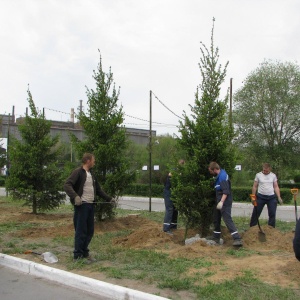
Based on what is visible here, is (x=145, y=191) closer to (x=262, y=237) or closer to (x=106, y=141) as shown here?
(x=106, y=141)

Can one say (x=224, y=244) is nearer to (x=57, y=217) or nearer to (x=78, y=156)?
(x=78, y=156)

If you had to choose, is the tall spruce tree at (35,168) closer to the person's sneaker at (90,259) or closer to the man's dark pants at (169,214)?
the man's dark pants at (169,214)

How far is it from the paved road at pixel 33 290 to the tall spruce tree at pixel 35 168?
6.47 metres


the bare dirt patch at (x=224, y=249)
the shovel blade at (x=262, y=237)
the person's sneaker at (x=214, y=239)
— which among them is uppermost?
the shovel blade at (x=262, y=237)

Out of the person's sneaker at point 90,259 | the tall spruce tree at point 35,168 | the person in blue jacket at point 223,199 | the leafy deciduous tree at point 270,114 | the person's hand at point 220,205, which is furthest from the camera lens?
the leafy deciduous tree at point 270,114

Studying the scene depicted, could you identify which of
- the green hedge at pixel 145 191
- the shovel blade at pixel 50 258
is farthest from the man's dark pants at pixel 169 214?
the green hedge at pixel 145 191

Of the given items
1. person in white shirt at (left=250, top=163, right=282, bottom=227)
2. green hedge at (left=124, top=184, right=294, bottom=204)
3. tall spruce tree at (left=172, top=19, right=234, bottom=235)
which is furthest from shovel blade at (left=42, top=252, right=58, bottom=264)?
green hedge at (left=124, top=184, right=294, bottom=204)

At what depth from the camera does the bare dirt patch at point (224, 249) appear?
18.8 feet

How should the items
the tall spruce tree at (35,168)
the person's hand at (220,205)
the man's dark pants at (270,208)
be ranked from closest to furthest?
the person's hand at (220,205)
the man's dark pants at (270,208)
the tall spruce tree at (35,168)

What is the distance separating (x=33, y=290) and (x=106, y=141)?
18.3ft

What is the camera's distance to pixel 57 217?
12906 millimetres

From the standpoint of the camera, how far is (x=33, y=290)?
18.2 ft

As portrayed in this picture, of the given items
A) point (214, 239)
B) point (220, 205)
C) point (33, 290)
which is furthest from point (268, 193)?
point (33, 290)

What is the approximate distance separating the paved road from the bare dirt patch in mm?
495
